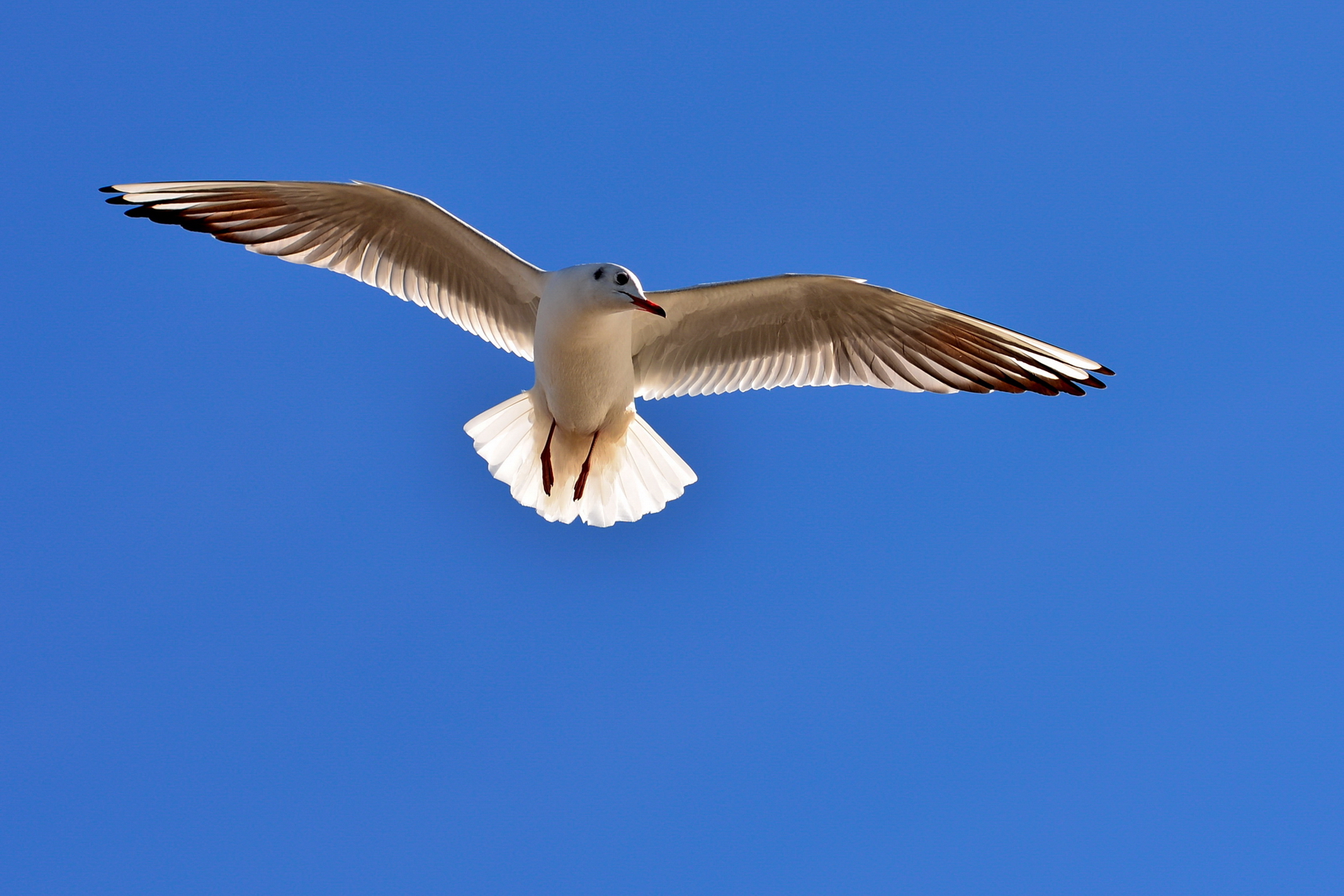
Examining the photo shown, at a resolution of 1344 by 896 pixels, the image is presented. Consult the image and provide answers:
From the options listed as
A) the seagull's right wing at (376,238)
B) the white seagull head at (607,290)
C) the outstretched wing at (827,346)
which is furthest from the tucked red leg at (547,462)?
the white seagull head at (607,290)

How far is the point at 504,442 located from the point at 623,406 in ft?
2.57

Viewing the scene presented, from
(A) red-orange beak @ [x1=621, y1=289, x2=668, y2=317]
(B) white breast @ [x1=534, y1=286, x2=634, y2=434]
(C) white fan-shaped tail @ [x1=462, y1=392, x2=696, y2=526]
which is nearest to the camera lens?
(A) red-orange beak @ [x1=621, y1=289, x2=668, y2=317]

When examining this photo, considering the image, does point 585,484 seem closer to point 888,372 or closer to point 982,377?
point 888,372

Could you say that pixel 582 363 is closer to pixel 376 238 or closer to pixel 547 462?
pixel 547 462

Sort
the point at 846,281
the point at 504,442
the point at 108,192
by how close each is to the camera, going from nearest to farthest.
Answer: the point at 108,192 < the point at 846,281 < the point at 504,442

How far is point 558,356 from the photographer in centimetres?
638

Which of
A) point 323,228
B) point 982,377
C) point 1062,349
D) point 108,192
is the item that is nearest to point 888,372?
point 982,377

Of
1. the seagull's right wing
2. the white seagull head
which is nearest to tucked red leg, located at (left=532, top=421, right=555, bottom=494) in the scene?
the seagull's right wing

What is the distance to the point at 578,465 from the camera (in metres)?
7.17

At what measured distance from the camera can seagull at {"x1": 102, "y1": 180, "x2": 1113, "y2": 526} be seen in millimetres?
6383

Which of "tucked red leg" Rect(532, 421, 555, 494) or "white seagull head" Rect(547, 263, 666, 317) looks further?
"tucked red leg" Rect(532, 421, 555, 494)

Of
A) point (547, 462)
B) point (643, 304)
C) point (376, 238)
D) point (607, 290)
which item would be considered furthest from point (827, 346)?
point (376, 238)

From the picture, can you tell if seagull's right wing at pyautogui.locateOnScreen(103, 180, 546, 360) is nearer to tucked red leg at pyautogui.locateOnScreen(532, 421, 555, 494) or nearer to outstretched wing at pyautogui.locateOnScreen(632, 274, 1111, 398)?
tucked red leg at pyautogui.locateOnScreen(532, 421, 555, 494)

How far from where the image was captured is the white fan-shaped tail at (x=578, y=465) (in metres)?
6.96
